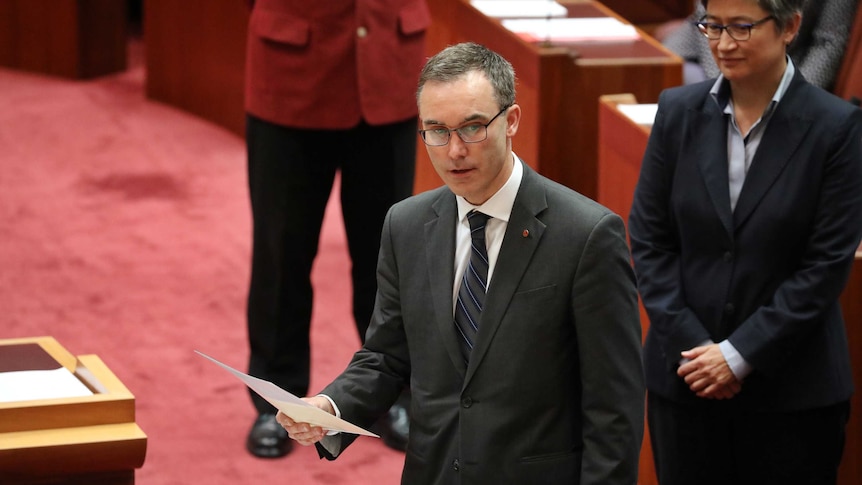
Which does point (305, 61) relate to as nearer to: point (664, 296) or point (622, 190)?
point (622, 190)

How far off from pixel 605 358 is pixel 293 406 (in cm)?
43

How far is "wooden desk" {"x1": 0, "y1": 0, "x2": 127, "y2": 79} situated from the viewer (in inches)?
287

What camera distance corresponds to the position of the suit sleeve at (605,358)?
1.85 m

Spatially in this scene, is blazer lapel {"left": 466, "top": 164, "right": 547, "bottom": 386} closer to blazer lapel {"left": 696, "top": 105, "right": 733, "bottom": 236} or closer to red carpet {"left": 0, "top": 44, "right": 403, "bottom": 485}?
blazer lapel {"left": 696, "top": 105, "right": 733, "bottom": 236}

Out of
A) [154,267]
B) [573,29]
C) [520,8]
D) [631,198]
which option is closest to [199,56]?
[154,267]

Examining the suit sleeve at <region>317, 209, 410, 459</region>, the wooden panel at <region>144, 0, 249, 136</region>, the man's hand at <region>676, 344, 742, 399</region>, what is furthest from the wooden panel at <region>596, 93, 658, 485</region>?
the wooden panel at <region>144, 0, 249, 136</region>

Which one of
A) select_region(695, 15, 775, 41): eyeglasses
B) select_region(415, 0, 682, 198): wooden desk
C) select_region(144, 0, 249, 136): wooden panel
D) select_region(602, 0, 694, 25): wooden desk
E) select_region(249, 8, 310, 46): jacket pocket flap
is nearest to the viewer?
select_region(695, 15, 775, 41): eyeglasses

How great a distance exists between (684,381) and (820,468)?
28 cm

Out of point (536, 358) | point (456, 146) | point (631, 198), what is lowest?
point (631, 198)

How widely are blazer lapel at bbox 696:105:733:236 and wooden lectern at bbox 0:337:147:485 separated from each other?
1.09 meters

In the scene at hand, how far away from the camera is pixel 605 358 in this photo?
1846 mm

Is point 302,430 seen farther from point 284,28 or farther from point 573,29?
point 573,29

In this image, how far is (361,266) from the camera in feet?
11.7

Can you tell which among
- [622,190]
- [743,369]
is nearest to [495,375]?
[743,369]
